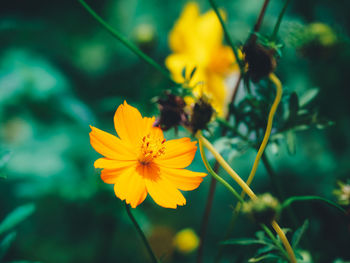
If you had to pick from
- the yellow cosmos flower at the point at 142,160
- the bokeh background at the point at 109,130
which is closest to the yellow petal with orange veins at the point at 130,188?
the yellow cosmos flower at the point at 142,160

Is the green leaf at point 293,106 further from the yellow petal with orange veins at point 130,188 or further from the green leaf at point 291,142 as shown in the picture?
the yellow petal with orange veins at point 130,188

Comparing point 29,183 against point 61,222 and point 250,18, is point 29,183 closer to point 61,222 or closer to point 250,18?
point 61,222

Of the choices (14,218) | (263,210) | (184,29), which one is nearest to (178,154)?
(263,210)

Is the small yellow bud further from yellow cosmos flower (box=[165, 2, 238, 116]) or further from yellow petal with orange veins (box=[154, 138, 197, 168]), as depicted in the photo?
yellow cosmos flower (box=[165, 2, 238, 116])

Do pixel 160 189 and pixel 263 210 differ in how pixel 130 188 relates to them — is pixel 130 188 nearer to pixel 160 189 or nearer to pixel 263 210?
pixel 160 189

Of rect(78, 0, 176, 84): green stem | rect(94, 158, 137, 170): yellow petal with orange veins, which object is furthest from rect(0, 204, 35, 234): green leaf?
rect(78, 0, 176, 84): green stem

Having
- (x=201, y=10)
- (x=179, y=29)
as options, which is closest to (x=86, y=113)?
(x=179, y=29)
